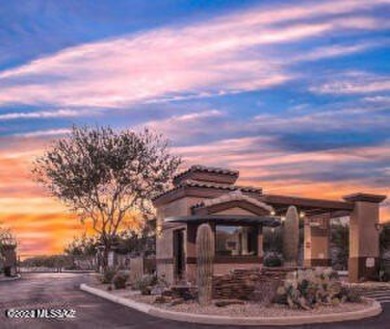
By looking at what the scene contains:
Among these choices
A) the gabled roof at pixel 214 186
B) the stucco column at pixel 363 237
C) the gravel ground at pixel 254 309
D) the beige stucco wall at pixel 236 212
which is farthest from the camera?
the stucco column at pixel 363 237

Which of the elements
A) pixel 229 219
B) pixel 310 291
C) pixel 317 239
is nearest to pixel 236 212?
pixel 229 219

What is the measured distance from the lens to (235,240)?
30156 mm

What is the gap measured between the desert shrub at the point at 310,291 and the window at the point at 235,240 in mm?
7623

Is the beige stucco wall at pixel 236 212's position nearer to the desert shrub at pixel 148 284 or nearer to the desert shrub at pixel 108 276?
the desert shrub at pixel 148 284

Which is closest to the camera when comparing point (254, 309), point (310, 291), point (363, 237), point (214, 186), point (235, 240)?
point (254, 309)

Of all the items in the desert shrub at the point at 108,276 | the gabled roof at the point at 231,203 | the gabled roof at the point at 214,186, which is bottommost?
the desert shrub at the point at 108,276

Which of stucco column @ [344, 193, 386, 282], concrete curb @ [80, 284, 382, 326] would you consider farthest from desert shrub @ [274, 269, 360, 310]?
stucco column @ [344, 193, 386, 282]

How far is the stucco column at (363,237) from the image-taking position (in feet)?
124

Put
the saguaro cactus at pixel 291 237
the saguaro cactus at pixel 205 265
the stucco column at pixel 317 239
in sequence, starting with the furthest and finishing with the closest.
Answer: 1. the stucco column at pixel 317 239
2. the saguaro cactus at pixel 291 237
3. the saguaro cactus at pixel 205 265

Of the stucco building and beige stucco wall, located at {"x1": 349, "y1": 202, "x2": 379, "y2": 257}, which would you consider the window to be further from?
beige stucco wall, located at {"x1": 349, "y1": 202, "x2": 379, "y2": 257}

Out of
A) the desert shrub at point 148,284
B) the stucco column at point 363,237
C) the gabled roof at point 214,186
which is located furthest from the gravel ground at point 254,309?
the stucco column at point 363,237

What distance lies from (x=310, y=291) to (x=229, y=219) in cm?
860

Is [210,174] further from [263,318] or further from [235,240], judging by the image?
[263,318]

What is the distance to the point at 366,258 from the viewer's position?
124ft
